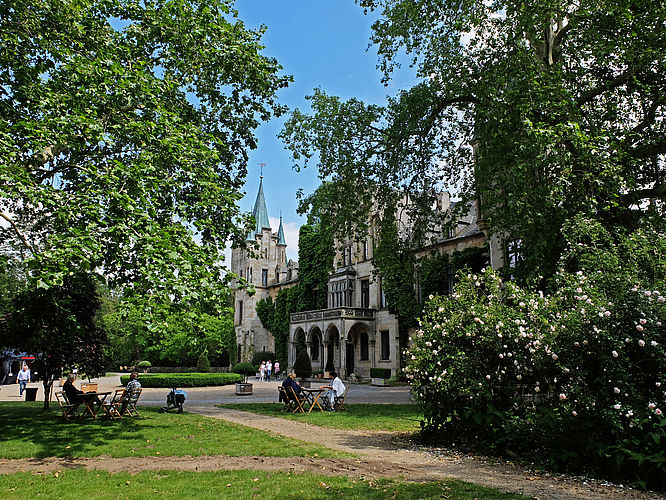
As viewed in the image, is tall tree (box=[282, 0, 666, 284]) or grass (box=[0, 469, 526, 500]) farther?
tall tree (box=[282, 0, 666, 284])

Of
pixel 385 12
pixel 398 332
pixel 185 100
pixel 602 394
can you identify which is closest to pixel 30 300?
pixel 185 100

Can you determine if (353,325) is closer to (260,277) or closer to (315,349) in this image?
(315,349)

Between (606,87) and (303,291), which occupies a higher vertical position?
(606,87)

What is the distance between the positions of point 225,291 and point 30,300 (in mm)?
4855

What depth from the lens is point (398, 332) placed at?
1495 inches

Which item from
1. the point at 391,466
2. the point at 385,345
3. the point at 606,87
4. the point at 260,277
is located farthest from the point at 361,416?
the point at 260,277

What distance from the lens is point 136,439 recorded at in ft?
35.5

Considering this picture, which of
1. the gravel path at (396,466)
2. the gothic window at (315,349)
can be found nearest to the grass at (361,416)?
the gravel path at (396,466)

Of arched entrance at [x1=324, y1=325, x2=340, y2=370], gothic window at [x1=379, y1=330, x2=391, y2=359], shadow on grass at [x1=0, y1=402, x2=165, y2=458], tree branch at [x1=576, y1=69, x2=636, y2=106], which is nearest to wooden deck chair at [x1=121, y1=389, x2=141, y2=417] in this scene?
shadow on grass at [x1=0, y1=402, x2=165, y2=458]

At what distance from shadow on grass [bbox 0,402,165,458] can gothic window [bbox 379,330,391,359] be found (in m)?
26.0

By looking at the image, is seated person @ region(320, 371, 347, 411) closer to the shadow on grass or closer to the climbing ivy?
the shadow on grass

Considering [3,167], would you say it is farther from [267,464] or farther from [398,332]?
[398,332]

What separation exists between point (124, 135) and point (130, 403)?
8.42m

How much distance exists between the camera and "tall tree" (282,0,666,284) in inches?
533
